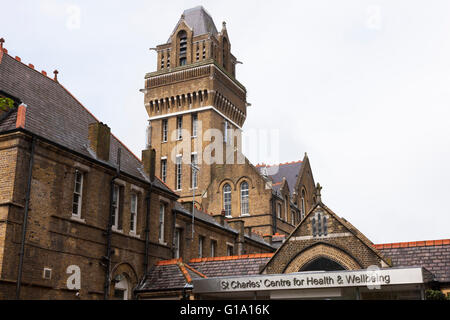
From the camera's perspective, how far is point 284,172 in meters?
68.1

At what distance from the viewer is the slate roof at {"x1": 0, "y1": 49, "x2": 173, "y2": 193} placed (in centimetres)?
2453

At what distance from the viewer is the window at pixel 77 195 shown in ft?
81.1

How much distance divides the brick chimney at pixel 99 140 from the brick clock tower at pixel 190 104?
103 feet

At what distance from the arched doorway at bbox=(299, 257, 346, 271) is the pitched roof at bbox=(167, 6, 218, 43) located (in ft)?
155

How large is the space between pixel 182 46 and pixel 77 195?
4496cm

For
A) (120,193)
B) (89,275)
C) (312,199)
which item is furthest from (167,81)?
(89,275)

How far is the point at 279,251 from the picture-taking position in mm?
24953

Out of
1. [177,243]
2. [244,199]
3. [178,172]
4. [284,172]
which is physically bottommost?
[177,243]

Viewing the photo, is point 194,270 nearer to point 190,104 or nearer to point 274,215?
point 274,215

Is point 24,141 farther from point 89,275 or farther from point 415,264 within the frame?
→ point 415,264

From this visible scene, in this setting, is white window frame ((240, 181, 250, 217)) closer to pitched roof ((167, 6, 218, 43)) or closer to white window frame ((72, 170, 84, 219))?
pitched roof ((167, 6, 218, 43))

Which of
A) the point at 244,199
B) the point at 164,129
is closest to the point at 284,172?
the point at 244,199

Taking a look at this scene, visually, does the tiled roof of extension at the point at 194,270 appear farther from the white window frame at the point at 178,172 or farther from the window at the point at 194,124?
the window at the point at 194,124

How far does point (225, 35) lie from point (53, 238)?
5065 cm
